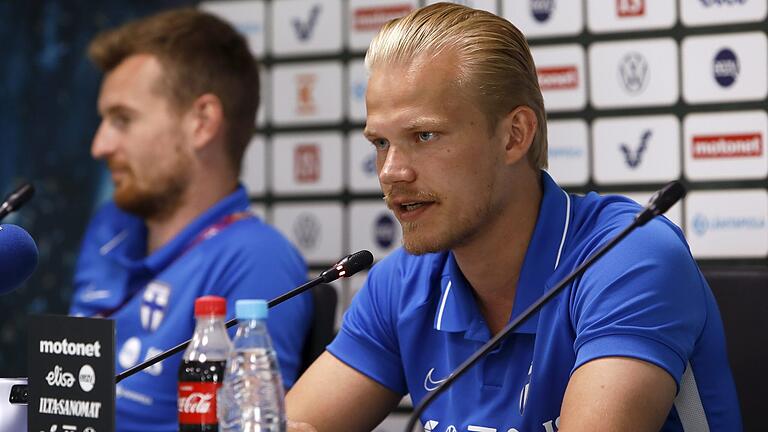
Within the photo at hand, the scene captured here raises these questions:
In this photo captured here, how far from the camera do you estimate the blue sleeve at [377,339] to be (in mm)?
1799

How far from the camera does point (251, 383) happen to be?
1.21 meters

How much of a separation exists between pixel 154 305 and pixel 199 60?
0.66 meters

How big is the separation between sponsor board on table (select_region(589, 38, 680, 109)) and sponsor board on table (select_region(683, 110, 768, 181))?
0.35 ft

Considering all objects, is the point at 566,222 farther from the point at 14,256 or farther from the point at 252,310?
the point at 14,256

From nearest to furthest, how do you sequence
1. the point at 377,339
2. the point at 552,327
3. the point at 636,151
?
the point at 552,327
the point at 377,339
the point at 636,151

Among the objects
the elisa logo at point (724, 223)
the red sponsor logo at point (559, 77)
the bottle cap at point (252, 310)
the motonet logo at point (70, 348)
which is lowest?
the motonet logo at point (70, 348)

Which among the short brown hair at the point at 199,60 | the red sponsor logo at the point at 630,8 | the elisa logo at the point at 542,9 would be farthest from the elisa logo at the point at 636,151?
the short brown hair at the point at 199,60

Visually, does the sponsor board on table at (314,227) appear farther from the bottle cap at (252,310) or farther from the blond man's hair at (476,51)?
the bottle cap at (252,310)

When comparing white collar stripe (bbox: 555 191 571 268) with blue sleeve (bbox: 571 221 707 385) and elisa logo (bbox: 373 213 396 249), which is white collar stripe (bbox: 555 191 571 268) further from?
elisa logo (bbox: 373 213 396 249)

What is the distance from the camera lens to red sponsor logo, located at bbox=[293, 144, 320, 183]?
10.4 ft

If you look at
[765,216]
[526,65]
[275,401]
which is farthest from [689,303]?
[765,216]

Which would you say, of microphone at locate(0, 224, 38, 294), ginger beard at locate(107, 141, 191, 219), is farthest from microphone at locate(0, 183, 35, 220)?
ginger beard at locate(107, 141, 191, 219)

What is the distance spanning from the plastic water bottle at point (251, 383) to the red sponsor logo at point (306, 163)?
1.97 meters

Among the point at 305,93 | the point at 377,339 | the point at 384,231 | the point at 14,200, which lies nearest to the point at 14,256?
the point at 14,200
